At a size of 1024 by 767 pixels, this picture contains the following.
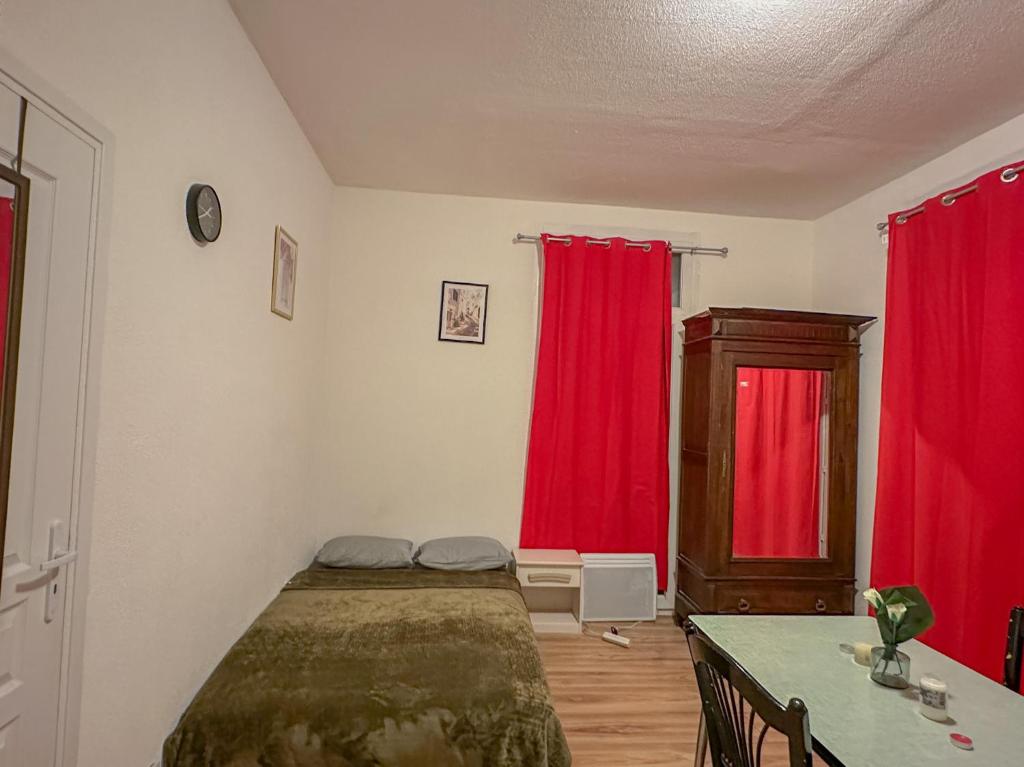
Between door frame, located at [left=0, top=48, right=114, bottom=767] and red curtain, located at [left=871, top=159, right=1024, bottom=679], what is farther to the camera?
red curtain, located at [left=871, top=159, right=1024, bottom=679]

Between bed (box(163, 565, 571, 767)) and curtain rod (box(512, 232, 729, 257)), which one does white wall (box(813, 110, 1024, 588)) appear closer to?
curtain rod (box(512, 232, 729, 257))

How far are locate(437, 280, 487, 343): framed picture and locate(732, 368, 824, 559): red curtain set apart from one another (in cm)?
165

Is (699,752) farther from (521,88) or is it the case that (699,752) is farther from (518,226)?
(518,226)

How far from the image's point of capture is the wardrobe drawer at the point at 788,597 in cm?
336

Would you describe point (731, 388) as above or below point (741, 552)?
above

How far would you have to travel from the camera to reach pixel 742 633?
1.86 metres

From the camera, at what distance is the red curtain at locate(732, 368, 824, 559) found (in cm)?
340

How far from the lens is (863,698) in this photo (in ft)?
4.74

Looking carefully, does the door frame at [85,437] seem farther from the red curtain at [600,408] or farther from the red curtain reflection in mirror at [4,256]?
the red curtain at [600,408]

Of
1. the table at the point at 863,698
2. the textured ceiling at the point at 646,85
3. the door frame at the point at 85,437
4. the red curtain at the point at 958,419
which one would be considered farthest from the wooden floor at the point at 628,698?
the textured ceiling at the point at 646,85

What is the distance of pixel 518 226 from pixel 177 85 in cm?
244

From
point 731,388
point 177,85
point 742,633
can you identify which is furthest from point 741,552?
point 177,85

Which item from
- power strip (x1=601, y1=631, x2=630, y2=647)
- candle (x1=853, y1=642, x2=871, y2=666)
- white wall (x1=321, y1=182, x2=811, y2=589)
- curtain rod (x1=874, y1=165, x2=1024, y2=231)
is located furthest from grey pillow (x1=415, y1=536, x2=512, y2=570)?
curtain rod (x1=874, y1=165, x2=1024, y2=231)

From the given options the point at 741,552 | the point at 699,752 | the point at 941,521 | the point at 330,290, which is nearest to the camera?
the point at 699,752
